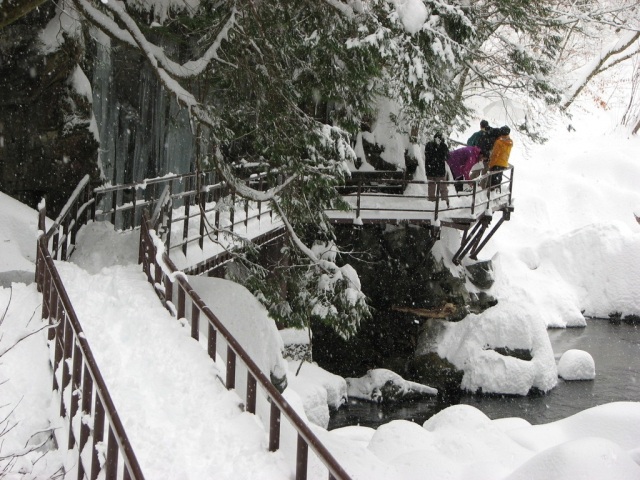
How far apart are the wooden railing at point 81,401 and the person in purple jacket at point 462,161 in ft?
45.9

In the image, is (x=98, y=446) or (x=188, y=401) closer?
(x=98, y=446)

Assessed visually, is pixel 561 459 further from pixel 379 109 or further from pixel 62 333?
pixel 379 109

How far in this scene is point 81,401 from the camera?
584 centimetres

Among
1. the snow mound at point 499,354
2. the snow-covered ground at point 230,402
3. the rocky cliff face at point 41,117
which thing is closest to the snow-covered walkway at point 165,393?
the snow-covered ground at point 230,402

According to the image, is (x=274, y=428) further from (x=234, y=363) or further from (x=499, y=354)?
(x=499, y=354)

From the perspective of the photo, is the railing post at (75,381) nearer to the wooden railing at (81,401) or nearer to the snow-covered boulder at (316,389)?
the wooden railing at (81,401)

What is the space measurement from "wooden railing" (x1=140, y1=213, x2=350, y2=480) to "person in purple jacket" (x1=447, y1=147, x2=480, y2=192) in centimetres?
1095

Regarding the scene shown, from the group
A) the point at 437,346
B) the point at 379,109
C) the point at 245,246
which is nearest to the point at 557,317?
the point at 437,346

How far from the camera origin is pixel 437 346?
19.8 meters

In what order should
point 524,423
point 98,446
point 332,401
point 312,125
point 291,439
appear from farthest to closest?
point 332,401, point 524,423, point 312,125, point 291,439, point 98,446

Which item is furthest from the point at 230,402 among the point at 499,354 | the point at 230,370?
the point at 499,354

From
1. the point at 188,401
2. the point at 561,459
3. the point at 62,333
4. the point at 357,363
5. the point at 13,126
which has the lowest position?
the point at 357,363

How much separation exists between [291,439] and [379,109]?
43.5 ft

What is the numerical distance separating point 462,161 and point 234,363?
14719 mm
